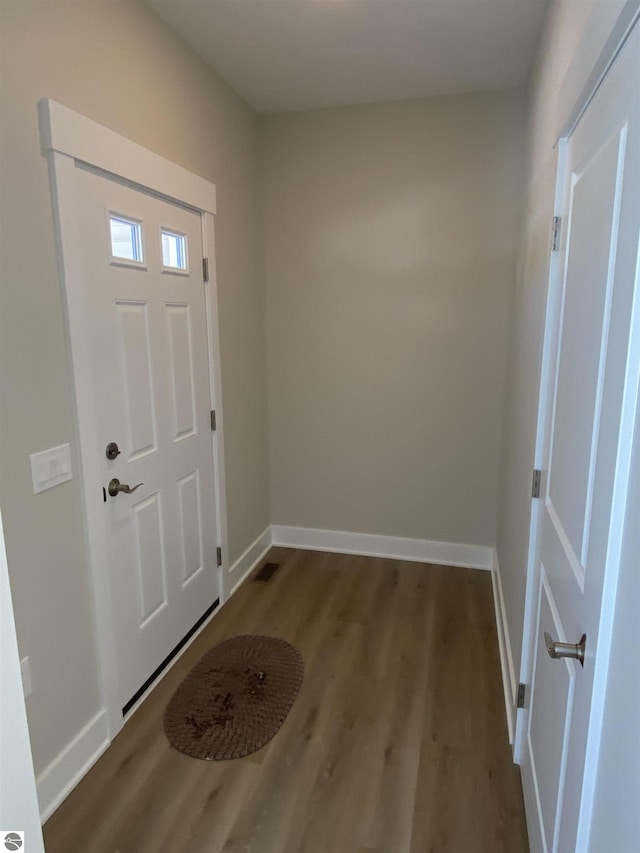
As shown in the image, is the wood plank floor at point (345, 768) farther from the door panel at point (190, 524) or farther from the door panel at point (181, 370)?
the door panel at point (181, 370)

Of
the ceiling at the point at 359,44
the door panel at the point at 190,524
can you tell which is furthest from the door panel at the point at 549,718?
the ceiling at the point at 359,44

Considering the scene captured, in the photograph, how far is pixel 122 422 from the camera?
2.05 meters

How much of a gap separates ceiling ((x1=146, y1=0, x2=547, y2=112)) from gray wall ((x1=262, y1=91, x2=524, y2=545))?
22 centimetres

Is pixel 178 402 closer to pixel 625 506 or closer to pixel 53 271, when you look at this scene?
pixel 53 271

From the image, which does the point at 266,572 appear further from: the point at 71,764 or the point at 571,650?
the point at 571,650

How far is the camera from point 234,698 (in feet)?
7.25

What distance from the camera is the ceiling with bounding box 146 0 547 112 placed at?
2074 mm

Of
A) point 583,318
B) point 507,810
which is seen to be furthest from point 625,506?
point 507,810

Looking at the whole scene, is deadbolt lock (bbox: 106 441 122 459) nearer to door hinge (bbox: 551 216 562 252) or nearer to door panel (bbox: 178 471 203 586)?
door panel (bbox: 178 471 203 586)

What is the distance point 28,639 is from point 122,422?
802 millimetres

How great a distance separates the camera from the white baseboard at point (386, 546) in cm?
Result: 336

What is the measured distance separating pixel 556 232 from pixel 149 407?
1638 millimetres

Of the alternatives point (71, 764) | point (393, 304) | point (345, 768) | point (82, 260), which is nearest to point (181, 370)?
point (82, 260)

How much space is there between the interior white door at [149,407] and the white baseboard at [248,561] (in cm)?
32
